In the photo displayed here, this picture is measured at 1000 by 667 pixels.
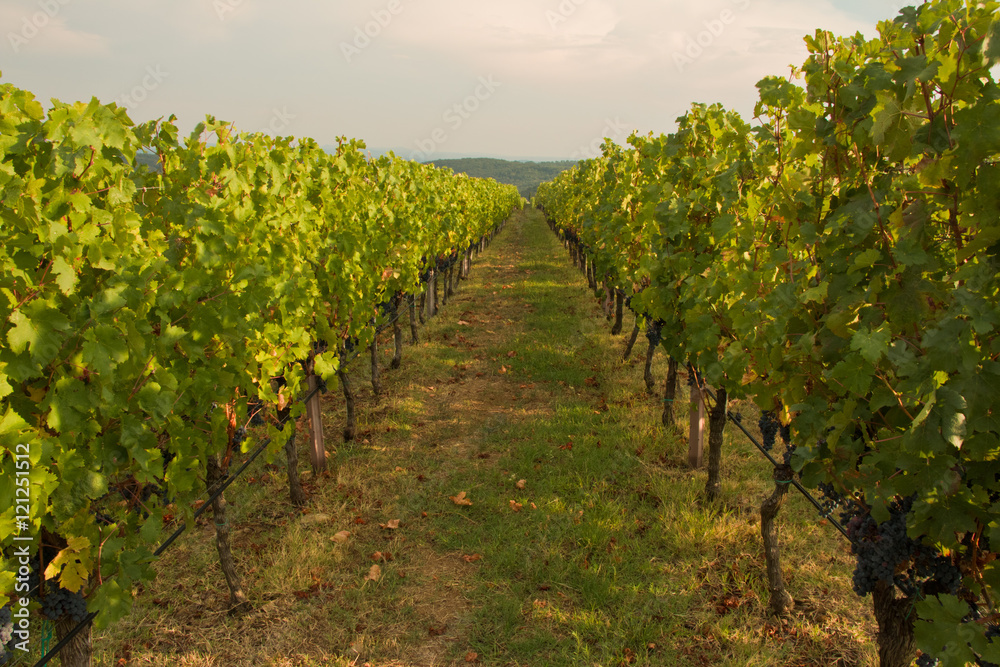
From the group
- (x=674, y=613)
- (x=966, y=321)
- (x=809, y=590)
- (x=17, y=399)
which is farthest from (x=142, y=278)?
(x=809, y=590)

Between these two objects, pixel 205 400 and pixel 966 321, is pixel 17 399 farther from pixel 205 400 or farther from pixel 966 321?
pixel 966 321

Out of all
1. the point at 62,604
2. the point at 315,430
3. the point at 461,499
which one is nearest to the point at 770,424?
the point at 461,499

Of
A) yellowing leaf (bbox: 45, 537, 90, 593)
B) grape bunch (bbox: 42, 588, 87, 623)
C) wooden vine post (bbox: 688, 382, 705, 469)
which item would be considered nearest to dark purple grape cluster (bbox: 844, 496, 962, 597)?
wooden vine post (bbox: 688, 382, 705, 469)

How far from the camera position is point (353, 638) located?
421 centimetres

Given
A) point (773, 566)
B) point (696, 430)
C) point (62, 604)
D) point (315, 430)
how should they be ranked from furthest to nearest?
point (315, 430)
point (696, 430)
point (773, 566)
point (62, 604)

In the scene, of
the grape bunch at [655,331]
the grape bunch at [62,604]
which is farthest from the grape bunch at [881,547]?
the grape bunch at [655,331]

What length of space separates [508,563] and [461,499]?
110cm

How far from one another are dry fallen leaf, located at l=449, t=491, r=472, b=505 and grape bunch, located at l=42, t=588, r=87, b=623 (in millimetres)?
3476

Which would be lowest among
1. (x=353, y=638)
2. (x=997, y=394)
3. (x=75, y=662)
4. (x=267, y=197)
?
(x=353, y=638)

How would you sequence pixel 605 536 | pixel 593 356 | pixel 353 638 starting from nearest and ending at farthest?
1. pixel 353 638
2. pixel 605 536
3. pixel 593 356

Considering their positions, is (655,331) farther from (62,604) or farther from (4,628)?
(4,628)

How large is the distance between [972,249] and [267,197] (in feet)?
15.7

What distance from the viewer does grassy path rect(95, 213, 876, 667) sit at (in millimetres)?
4098

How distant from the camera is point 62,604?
114 inches
